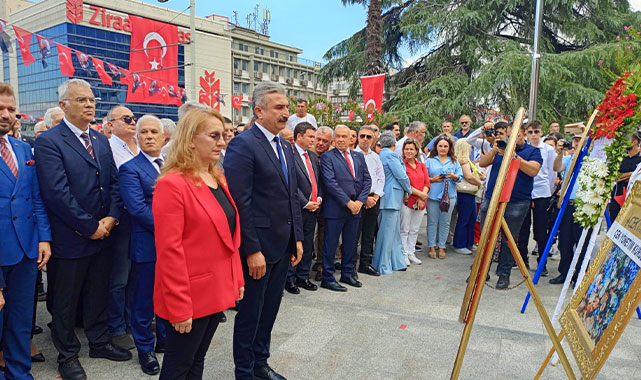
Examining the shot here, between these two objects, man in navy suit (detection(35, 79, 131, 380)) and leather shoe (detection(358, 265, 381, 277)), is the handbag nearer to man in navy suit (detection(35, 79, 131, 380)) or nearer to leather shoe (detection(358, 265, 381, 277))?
leather shoe (detection(358, 265, 381, 277))

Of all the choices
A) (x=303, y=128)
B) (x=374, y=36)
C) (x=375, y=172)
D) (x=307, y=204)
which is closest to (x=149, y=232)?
(x=307, y=204)

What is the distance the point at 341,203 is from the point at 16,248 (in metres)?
3.43

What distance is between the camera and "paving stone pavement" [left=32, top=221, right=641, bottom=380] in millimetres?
3148

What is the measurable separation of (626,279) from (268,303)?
83.2 inches

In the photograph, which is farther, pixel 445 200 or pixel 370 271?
pixel 445 200

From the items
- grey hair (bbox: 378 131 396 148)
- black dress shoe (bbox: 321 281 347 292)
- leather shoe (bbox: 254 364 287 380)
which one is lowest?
black dress shoe (bbox: 321 281 347 292)

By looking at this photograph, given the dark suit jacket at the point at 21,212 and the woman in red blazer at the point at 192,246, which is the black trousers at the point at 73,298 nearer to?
the dark suit jacket at the point at 21,212

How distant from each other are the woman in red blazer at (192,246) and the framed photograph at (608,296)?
172 centimetres

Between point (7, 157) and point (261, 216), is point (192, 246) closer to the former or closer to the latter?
point (261, 216)

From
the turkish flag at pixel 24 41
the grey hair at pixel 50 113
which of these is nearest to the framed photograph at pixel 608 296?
the grey hair at pixel 50 113

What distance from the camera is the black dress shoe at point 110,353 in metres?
3.32

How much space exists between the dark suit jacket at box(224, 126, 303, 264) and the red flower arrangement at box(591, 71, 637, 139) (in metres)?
2.41

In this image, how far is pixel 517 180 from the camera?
525cm

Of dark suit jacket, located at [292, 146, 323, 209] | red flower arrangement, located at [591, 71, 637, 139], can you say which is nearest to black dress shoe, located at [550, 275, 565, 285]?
red flower arrangement, located at [591, 71, 637, 139]
